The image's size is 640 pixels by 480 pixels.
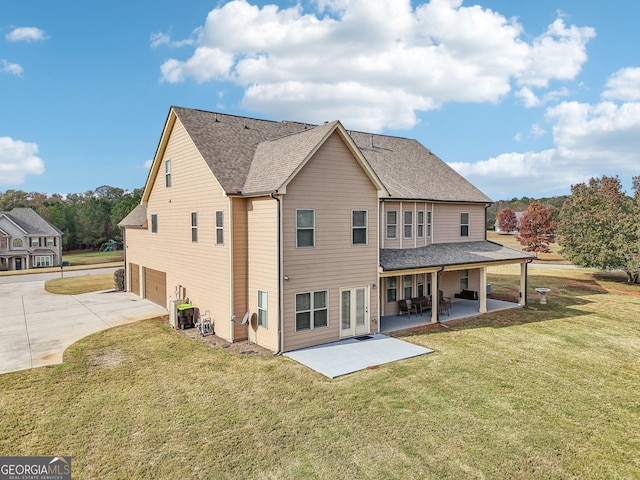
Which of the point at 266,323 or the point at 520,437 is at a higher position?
the point at 266,323

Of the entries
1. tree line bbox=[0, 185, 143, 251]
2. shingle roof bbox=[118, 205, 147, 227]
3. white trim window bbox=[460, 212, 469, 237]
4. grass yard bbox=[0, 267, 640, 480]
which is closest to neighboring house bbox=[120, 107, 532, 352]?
white trim window bbox=[460, 212, 469, 237]

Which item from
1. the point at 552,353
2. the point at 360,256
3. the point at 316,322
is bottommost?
the point at 552,353

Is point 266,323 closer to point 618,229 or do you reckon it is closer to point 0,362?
point 0,362

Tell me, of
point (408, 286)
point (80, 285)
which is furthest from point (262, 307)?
point (80, 285)

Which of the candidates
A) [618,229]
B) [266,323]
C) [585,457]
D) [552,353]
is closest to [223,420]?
[266,323]

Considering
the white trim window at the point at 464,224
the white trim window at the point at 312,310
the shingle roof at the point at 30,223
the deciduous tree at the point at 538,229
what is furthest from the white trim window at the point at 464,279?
the shingle roof at the point at 30,223

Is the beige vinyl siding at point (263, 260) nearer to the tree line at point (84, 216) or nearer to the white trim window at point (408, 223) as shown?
the white trim window at point (408, 223)

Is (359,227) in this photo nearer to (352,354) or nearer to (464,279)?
(352,354)

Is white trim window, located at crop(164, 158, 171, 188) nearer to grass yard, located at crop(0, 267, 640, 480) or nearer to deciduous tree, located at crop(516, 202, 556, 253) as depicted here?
grass yard, located at crop(0, 267, 640, 480)
